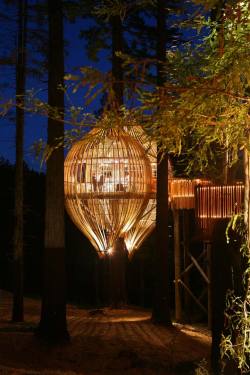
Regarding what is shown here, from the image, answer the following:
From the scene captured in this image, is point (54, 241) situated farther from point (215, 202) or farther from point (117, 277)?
point (117, 277)

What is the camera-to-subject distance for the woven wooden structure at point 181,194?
1180cm

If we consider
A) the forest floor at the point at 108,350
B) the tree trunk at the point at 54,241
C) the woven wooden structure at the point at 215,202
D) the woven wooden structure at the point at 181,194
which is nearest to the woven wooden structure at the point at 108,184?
the woven wooden structure at the point at 181,194

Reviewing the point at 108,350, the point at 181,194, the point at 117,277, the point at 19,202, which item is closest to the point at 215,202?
the point at 108,350

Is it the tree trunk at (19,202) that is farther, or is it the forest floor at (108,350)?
the tree trunk at (19,202)

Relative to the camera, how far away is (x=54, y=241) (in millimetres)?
8375

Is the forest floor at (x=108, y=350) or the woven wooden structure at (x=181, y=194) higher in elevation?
the woven wooden structure at (x=181, y=194)

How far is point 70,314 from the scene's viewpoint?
13.2 meters

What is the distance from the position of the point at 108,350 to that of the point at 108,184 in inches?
156

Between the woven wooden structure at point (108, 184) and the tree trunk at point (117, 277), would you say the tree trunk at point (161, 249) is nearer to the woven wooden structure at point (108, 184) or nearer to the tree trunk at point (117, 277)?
the woven wooden structure at point (108, 184)

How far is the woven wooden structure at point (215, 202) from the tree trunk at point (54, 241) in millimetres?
2375

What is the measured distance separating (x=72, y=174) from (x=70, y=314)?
338 cm

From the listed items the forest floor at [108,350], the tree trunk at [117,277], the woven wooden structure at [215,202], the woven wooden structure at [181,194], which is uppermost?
the woven wooden structure at [181,194]

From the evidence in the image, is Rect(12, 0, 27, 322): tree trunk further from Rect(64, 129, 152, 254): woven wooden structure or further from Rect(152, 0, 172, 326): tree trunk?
Rect(152, 0, 172, 326): tree trunk

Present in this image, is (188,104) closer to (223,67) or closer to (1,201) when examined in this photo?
(223,67)
